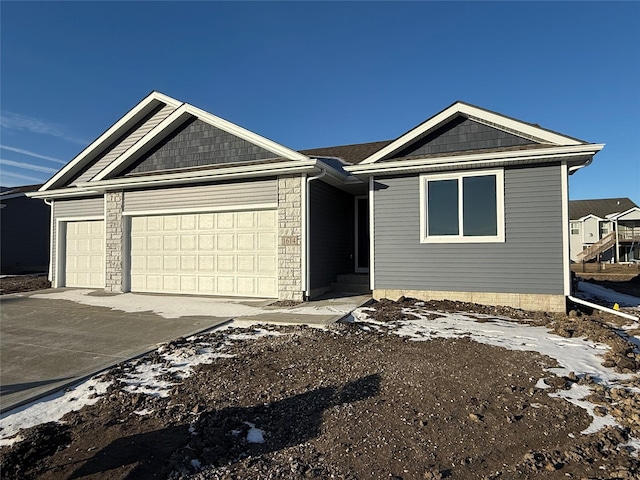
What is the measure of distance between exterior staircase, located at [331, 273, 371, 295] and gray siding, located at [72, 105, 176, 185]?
798 cm

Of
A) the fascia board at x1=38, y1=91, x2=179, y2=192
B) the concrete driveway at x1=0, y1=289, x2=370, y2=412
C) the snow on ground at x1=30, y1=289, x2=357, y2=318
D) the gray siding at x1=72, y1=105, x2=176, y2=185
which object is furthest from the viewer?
the gray siding at x1=72, y1=105, x2=176, y2=185

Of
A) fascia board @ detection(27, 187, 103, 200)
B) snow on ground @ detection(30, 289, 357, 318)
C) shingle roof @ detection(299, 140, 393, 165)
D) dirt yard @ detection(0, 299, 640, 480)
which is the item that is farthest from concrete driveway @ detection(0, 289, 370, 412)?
shingle roof @ detection(299, 140, 393, 165)

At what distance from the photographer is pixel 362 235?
11.8 m

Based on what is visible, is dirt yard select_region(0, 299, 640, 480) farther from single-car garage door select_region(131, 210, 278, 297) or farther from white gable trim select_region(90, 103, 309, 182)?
white gable trim select_region(90, 103, 309, 182)

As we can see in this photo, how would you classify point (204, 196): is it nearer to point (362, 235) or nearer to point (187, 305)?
point (187, 305)

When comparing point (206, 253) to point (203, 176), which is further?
point (206, 253)

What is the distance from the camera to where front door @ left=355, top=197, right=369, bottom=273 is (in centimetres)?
1180

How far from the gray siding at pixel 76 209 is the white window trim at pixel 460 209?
10.3 meters

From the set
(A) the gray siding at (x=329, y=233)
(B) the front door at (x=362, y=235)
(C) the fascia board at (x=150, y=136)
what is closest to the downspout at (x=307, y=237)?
(A) the gray siding at (x=329, y=233)

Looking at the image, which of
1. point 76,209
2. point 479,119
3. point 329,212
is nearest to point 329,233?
point 329,212

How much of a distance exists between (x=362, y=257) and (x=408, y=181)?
3824 millimetres

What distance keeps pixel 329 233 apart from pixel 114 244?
649 centimetres

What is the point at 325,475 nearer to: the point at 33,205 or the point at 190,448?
the point at 190,448

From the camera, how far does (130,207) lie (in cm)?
1097
